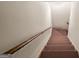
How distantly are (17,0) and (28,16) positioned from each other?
0.45 meters

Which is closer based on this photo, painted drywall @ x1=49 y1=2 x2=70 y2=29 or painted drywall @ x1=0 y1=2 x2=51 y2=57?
painted drywall @ x1=0 y1=2 x2=51 y2=57

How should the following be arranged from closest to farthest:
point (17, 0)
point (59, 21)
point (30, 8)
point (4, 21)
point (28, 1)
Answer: point (4, 21) → point (17, 0) → point (28, 1) → point (30, 8) → point (59, 21)

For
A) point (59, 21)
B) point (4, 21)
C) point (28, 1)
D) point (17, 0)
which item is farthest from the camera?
point (59, 21)

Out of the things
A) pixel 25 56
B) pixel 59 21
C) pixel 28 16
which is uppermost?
pixel 28 16

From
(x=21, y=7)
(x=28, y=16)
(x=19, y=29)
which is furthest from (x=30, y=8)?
(x=19, y=29)

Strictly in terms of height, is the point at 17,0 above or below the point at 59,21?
above

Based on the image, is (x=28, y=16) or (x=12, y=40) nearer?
(x=12, y=40)

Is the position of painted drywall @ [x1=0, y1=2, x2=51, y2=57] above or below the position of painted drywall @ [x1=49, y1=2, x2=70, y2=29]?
above

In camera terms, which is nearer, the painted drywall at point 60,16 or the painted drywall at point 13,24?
the painted drywall at point 13,24

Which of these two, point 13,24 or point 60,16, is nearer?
point 13,24

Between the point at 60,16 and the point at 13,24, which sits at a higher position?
the point at 13,24

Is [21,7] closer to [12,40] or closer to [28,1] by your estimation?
[28,1]

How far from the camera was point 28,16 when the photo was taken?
2.98m

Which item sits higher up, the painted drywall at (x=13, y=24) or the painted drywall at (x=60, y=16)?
the painted drywall at (x=13, y=24)
